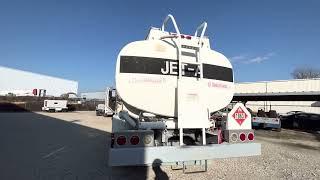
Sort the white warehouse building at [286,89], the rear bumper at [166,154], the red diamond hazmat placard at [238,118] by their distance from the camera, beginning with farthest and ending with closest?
the white warehouse building at [286,89], the red diamond hazmat placard at [238,118], the rear bumper at [166,154]

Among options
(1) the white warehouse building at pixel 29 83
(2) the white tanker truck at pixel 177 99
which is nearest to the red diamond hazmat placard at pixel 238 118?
(2) the white tanker truck at pixel 177 99

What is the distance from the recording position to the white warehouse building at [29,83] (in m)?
76.5

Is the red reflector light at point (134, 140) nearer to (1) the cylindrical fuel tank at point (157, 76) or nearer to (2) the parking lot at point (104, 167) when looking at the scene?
(1) the cylindrical fuel tank at point (157, 76)

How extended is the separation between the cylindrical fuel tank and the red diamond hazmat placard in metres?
0.54

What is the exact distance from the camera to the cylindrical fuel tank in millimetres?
5098

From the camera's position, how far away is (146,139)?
452cm

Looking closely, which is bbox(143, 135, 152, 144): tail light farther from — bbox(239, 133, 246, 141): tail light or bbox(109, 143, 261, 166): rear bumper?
bbox(239, 133, 246, 141): tail light

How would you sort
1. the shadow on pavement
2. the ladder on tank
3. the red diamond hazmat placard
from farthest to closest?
the shadow on pavement → the red diamond hazmat placard → the ladder on tank

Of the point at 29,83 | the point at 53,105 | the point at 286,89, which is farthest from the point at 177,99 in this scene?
the point at 29,83

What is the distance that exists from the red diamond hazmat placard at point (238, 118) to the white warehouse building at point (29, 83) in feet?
256

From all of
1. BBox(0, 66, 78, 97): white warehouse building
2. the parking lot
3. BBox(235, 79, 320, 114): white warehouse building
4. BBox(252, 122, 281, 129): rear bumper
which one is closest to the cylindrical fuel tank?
the parking lot

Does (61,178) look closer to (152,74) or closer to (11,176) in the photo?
(11,176)

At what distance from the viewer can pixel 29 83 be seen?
8525 cm

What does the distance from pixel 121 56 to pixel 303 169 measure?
5.65 m
